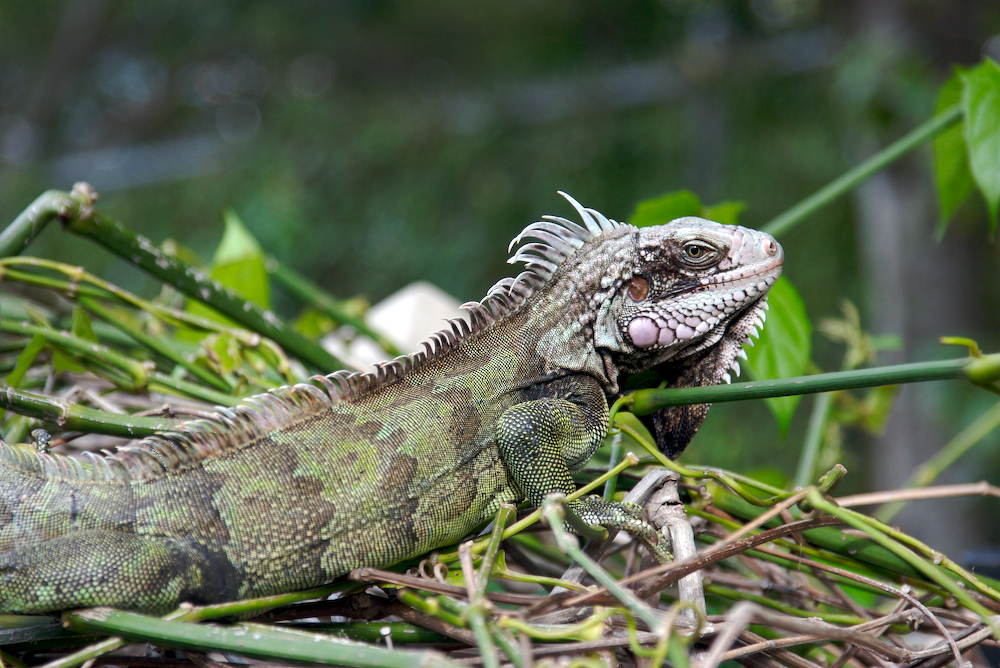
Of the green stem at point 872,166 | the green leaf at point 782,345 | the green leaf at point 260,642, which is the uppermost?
the green stem at point 872,166

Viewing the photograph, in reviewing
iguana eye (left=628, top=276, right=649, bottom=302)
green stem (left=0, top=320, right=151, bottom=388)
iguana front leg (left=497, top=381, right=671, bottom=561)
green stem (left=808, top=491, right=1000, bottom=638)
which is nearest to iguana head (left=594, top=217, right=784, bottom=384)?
iguana eye (left=628, top=276, right=649, bottom=302)

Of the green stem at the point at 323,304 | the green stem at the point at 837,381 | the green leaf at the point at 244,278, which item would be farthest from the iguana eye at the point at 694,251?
the green leaf at the point at 244,278

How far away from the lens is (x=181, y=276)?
4.02ft

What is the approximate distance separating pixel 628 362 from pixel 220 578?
68cm

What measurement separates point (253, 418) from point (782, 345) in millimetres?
844

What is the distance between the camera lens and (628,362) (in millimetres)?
1233

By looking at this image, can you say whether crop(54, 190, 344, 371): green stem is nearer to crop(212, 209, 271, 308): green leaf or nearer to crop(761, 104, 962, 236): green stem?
crop(212, 209, 271, 308): green leaf

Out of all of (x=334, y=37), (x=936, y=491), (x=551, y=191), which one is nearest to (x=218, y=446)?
(x=936, y=491)

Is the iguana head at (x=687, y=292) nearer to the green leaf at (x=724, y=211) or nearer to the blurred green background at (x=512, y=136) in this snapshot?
the green leaf at (x=724, y=211)

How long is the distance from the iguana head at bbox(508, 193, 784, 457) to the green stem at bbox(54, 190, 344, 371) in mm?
406

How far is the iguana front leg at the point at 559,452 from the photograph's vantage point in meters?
0.98

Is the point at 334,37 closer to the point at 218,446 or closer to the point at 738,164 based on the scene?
the point at 738,164

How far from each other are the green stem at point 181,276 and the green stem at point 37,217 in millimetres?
15

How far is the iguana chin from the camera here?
95cm
